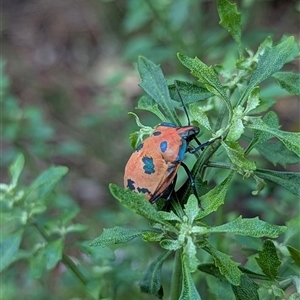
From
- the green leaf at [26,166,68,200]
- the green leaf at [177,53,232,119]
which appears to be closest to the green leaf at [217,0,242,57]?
the green leaf at [177,53,232,119]

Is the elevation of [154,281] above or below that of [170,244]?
below

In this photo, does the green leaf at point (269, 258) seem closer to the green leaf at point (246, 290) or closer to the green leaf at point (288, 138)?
the green leaf at point (246, 290)

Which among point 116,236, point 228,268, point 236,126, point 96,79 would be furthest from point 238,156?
point 96,79

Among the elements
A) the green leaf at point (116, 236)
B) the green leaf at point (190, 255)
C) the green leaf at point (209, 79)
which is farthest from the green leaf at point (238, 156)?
the green leaf at point (116, 236)

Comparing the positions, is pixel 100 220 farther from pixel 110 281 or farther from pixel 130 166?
pixel 130 166

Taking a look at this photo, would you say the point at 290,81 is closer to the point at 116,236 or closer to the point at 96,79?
the point at 116,236

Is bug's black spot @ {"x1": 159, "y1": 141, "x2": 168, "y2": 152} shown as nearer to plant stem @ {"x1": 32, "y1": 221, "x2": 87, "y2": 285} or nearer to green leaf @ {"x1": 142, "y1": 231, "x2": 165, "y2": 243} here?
green leaf @ {"x1": 142, "y1": 231, "x2": 165, "y2": 243}

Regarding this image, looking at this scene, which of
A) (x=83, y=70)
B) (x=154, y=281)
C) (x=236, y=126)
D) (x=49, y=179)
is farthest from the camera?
(x=83, y=70)

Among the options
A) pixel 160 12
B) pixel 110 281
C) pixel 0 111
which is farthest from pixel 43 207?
pixel 160 12
